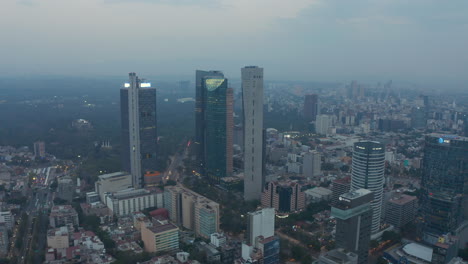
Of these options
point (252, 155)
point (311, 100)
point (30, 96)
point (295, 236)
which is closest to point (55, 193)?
point (252, 155)

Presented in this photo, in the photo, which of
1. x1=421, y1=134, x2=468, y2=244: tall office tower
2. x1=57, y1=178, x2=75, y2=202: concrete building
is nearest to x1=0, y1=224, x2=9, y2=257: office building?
x1=57, y1=178, x2=75, y2=202: concrete building

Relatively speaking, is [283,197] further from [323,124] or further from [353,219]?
[323,124]

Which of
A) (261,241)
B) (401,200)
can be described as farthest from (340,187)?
(261,241)

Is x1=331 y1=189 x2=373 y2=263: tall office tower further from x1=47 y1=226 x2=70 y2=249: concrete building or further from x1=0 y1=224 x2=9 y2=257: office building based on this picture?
x1=0 y1=224 x2=9 y2=257: office building

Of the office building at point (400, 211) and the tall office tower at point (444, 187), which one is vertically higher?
the tall office tower at point (444, 187)

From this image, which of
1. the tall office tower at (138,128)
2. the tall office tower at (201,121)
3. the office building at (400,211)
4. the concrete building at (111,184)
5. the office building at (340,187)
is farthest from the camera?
the tall office tower at (201,121)

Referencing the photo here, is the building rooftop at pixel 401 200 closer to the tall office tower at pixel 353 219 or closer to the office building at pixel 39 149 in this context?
the tall office tower at pixel 353 219

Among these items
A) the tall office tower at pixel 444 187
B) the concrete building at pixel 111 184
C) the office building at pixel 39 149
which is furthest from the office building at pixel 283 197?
the office building at pixel 39 149

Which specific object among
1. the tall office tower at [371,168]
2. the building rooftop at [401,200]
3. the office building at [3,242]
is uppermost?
the tall office tower at [371,168]
